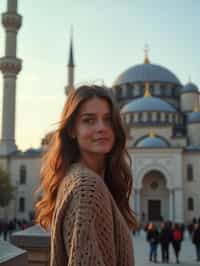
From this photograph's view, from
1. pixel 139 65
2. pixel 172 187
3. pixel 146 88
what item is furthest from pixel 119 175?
pixel 139 65

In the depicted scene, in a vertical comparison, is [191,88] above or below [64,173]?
above

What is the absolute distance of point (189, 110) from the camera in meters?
39.8

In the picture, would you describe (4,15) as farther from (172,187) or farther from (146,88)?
(172,187)

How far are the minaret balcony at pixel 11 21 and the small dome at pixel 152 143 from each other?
13.2m

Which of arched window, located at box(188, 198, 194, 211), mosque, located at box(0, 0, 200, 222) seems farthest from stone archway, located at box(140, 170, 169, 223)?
arched window, located at box(188, 198, 194, 211)

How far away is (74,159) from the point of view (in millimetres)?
1522

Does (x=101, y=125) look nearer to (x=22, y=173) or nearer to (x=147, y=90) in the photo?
(x=22, y=173)

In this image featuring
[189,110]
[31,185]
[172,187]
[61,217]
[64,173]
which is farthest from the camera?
[189,110]

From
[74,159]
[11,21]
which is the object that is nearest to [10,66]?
[11,21]

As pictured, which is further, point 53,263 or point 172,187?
point 172,187

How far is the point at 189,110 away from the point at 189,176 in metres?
10.3

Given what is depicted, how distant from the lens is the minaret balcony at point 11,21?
31078mm

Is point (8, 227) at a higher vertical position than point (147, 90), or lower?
lower

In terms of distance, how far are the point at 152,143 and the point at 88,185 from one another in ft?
99.3
